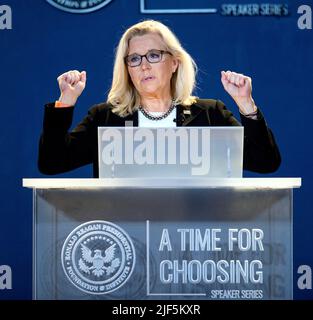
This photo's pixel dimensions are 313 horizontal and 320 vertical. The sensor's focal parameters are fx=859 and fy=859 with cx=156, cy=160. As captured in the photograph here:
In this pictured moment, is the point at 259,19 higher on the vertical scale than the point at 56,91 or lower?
higher

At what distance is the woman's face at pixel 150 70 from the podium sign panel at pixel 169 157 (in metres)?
0.77

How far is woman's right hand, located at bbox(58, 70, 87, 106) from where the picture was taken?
387 cm

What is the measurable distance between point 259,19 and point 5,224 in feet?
5.39

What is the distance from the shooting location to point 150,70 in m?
3.97

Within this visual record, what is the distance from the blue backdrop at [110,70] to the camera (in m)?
4.32

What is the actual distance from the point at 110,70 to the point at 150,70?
0.43m

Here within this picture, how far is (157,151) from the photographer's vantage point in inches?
128

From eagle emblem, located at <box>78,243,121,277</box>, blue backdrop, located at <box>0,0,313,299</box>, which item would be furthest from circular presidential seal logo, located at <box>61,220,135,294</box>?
blue backdrop, located at <box>0,0,313,299</box>

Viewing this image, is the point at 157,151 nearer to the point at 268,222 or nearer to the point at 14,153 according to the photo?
the point at 268,222

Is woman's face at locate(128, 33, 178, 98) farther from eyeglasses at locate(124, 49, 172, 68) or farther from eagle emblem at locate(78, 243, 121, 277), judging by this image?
eagle emblem at locate(78, 243, 121, 277)

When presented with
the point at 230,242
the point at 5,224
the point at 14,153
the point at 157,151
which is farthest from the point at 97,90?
the point at 230,242

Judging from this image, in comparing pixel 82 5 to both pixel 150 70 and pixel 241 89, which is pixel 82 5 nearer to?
pixel 150 70

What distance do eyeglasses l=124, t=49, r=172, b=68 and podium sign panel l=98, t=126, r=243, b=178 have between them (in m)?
0.78
